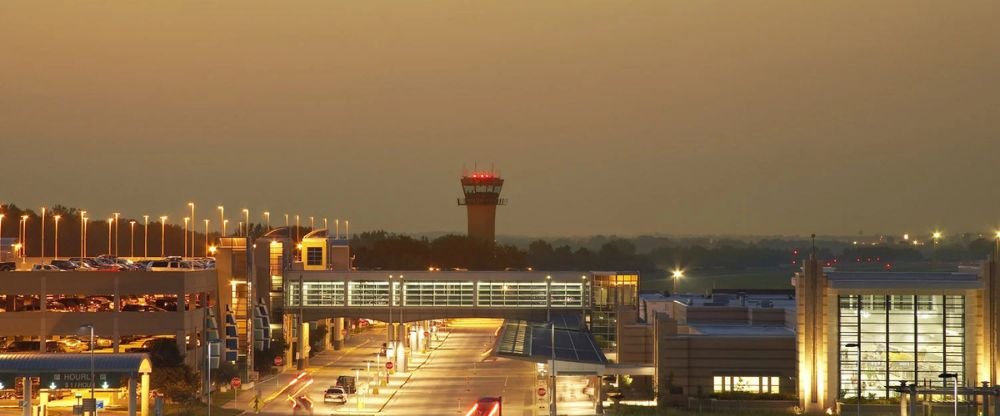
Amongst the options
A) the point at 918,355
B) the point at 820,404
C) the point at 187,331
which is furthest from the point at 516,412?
the point at 187,331

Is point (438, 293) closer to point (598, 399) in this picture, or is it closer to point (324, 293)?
point (324, 293)

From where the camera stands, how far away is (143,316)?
12475 centimetres

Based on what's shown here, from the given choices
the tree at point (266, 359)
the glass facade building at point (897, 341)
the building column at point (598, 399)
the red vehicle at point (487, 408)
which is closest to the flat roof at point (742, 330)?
the glass facade building at point (897, 341)

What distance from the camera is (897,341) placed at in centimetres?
10338

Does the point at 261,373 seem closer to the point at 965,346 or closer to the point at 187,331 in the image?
the point at 187,331

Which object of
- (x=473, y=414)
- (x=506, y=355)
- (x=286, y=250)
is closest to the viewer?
(x=473, y=414)

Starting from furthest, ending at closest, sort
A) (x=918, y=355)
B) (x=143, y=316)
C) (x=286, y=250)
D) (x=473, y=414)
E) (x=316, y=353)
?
(x=316, y=353) < (x=286, y=250) < (x=143, y=316) < (x=918, y=355) < (x=473, y=414)

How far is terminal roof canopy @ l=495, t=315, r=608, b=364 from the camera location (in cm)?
10062

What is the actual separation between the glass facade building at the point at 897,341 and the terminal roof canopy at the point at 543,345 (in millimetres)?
15270

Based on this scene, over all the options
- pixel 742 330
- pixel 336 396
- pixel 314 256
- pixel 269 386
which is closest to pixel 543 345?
pixel 336 396

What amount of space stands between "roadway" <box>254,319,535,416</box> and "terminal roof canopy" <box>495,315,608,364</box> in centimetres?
381

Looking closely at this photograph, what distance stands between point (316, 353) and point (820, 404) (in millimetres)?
80669

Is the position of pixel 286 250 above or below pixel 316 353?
above

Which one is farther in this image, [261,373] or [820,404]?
[261,373]
